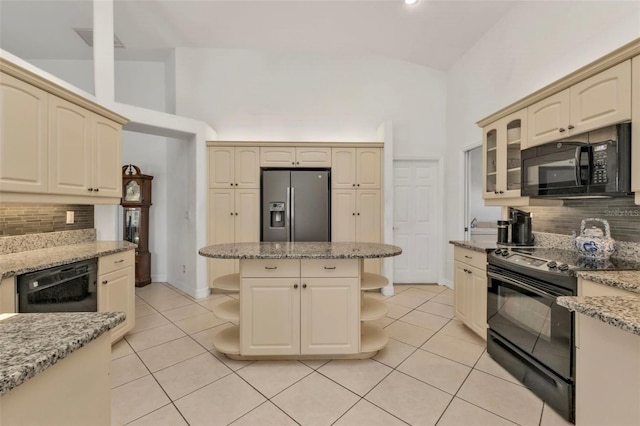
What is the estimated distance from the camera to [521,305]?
2.04 meters

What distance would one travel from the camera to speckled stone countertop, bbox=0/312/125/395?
0.59m

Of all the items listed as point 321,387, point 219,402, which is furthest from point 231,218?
point 321,387

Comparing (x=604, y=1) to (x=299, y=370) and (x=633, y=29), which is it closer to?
(x=633, y=29)

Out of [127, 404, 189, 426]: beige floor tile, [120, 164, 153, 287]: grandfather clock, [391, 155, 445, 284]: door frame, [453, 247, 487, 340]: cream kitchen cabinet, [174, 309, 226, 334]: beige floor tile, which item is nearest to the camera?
[127, 404, 189, 426]: beige floor tile

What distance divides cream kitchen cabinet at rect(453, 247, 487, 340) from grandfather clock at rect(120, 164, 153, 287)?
174 inches

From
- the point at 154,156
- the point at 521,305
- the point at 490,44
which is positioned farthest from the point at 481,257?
the point at 154,156

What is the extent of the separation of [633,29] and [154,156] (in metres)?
5.62

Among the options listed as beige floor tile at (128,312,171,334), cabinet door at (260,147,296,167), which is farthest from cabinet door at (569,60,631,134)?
beige floor tile at (128,312,171,334)

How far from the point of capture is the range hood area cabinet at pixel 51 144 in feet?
6.25

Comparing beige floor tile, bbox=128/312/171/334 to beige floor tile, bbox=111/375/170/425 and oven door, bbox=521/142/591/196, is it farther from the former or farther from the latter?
oven door, bbox=521/142/591/196

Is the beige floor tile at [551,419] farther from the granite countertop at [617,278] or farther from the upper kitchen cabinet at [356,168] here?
the upper kitchen cabinet at [356,168]

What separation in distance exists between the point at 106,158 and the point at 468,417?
12.0 feet

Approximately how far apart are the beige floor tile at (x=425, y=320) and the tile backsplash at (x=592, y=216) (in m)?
1.35

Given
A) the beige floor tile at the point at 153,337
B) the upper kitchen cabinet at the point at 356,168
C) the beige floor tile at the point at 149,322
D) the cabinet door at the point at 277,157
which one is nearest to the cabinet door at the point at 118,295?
the beige floor tile at the point at 153,337
